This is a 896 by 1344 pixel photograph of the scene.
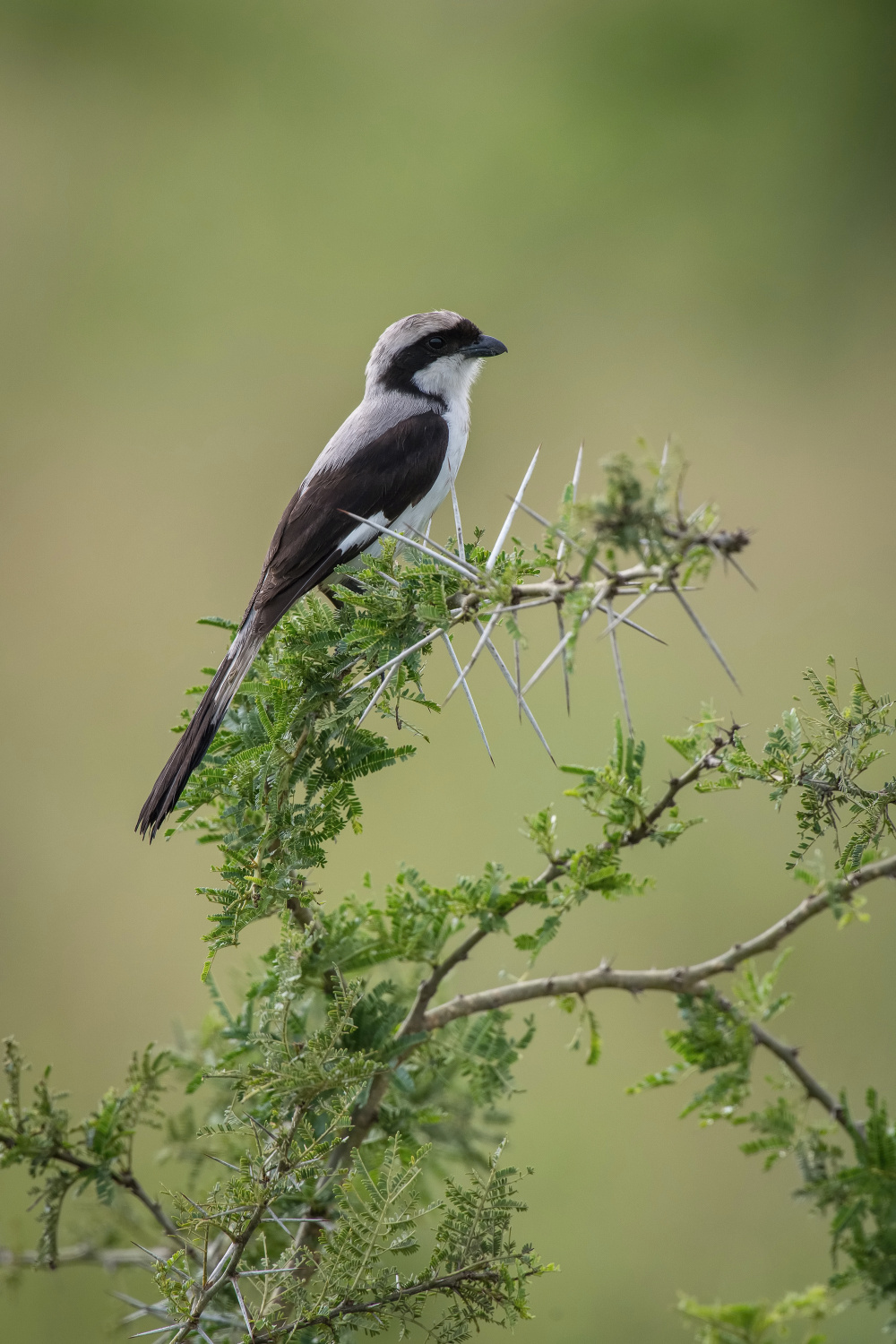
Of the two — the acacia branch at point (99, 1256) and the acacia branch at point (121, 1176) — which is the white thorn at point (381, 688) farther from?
the acacia branch at point (99, 1256)

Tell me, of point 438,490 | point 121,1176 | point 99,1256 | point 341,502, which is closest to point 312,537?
point 341,502

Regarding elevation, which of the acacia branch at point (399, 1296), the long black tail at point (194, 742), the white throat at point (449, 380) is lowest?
the acacia branch at point (399, 1296)

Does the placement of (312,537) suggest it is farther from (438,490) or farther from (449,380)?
(449,380)

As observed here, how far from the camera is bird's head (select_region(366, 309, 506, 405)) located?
1694 mm

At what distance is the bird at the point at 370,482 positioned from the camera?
0.96 m

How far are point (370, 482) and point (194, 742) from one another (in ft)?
2.03

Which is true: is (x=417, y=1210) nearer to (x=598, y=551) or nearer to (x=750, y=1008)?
(x=750, y=1008)

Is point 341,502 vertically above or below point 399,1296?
above

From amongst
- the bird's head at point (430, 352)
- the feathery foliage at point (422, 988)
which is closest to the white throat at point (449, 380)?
the bird's head at point (430, 352)

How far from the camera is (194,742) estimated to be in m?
0.94

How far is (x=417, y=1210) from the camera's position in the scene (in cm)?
65

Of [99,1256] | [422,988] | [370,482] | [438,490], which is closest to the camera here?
[422,988]

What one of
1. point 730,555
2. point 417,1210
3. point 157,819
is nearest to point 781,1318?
point 417,1210

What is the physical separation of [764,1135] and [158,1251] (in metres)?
0.76
